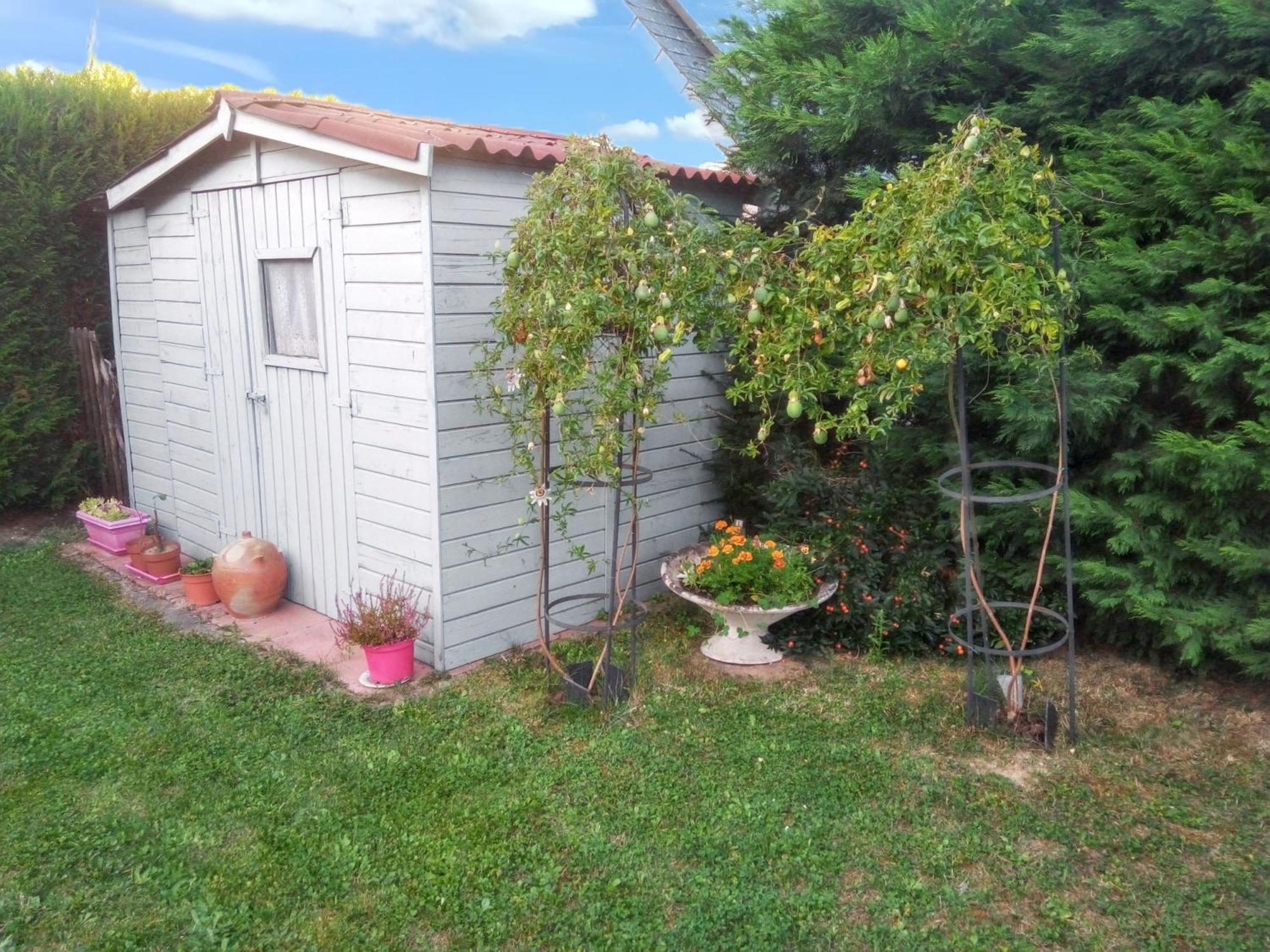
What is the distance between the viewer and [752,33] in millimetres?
5480

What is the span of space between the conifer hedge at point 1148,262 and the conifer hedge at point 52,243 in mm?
5599

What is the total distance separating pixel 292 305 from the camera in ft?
16.9

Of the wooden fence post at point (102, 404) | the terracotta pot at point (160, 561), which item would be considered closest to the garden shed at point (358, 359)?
the terracotta pot at point (160, 561)

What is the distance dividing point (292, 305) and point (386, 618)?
6.46 ft

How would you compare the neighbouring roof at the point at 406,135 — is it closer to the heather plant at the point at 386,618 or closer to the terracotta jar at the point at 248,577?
the heather plant at the point at 386,618

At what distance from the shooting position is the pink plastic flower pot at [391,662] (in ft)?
14.2

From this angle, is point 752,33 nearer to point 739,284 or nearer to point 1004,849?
point 739,284

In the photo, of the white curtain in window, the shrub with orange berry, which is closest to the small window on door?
the white curtain in window

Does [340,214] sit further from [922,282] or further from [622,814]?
[622,814]

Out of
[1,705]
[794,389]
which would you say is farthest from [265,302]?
[794,389]

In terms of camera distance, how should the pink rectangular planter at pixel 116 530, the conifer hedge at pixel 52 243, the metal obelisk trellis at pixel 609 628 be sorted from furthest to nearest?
the conifer hedge at pixel 52 243 < the pink rectangular planter at pixel 116 530 < the metal obelisk trellis at pixel 609 628

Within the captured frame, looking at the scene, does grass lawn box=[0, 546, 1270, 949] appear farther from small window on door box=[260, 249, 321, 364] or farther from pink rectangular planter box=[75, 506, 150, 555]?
pink rectangular planter box=[75, 506, 150, 555]

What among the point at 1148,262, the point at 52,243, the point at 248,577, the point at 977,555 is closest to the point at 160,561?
the point at 248,577

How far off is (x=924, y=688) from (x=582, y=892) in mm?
2100
